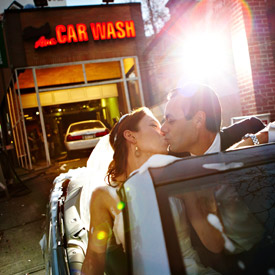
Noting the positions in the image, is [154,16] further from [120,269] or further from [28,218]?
[120,269]

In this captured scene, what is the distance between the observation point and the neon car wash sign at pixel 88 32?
9906mm

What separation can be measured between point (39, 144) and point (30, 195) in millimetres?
8600

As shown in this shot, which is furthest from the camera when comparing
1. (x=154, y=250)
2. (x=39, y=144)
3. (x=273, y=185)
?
(x=39, y=144)

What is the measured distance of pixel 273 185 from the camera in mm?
1300

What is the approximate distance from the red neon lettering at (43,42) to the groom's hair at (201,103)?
30.0 feet

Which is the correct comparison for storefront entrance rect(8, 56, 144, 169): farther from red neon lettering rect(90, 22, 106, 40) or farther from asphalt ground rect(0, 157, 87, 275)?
asphalt ground rect(0, 157, 87, 275)

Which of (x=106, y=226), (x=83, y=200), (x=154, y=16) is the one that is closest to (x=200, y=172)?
(x=106, y=226)

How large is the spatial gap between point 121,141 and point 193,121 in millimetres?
558

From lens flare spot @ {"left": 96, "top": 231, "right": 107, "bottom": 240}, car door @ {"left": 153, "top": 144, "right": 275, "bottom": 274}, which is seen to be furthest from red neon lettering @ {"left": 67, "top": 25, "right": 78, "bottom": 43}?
car door @ {"left": 153, "top": 144, "right": 275, "bottom": 274}

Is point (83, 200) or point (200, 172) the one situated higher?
point (200, 172)

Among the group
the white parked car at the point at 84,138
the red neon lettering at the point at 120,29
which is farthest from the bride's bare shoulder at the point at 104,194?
the red neon lettering at the point at 120,29

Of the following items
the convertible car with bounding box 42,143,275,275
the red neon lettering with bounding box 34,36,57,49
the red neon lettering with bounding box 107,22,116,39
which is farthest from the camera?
the red neon lettering with bounding box 107,22,116,39

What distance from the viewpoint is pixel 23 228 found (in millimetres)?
4371

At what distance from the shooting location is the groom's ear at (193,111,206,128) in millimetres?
1867
